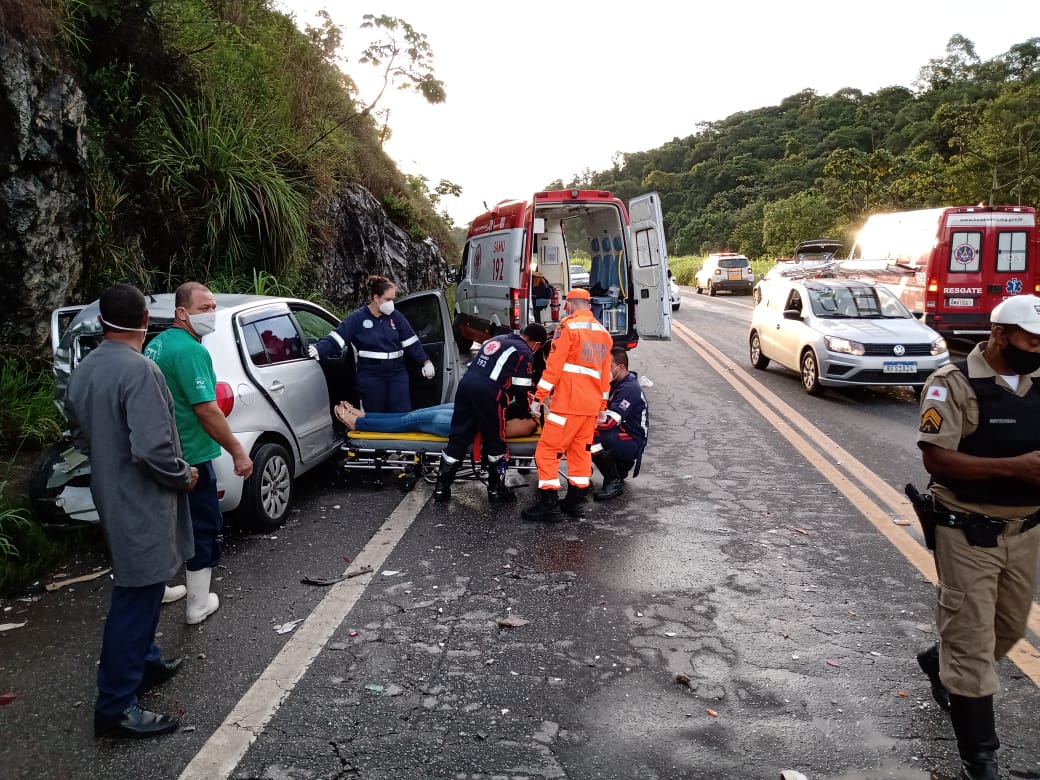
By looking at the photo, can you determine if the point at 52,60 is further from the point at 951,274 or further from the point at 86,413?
the point at 951,274

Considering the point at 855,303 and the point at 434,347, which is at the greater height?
the point at 434,347

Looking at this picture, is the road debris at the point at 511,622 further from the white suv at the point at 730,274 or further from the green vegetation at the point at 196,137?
the white suv at the point at 730,274

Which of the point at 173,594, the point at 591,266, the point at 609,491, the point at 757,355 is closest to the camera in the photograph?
the point at 173,594

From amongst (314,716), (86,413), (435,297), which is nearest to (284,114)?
(435,297)

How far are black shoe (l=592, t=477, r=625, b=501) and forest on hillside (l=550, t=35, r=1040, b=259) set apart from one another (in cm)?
3022

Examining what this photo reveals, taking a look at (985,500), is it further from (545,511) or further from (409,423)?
(409,423)

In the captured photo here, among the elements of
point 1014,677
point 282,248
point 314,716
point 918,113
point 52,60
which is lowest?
point 1014,677

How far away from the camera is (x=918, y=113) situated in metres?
50.1

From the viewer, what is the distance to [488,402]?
5.61 meters

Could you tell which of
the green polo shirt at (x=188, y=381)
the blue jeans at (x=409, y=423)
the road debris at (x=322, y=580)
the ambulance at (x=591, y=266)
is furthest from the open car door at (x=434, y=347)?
the green polo shirt at (x=188, y=381)

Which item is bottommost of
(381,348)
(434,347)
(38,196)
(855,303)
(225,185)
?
(855,303)

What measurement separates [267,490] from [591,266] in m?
8.96

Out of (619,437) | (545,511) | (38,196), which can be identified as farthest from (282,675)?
(38,196)

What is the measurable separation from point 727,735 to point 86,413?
2.78 m
